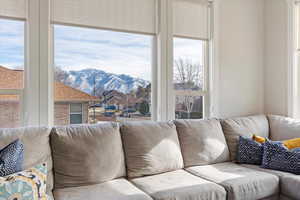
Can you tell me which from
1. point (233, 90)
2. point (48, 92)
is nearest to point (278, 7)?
point (233, 90)

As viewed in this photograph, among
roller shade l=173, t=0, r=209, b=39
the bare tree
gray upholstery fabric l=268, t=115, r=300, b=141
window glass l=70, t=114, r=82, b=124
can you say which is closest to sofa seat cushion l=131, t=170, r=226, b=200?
window glass l=70, t=114, r=82, b=124

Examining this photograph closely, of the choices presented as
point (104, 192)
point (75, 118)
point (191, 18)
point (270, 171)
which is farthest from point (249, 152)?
point (75, 118)

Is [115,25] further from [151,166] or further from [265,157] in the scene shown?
[265,157]

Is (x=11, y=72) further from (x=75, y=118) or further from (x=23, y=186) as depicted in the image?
(x=23, y=186)

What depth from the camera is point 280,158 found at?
2.38 meters

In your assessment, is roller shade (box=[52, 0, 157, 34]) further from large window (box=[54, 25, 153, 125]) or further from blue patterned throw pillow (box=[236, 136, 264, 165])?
blue patterned throw pillow (box=[236, 136, 264, 165])

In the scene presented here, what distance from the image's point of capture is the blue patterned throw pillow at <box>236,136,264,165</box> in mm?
2572

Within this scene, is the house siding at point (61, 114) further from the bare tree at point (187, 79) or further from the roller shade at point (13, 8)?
the bare tree at point (187, 79)

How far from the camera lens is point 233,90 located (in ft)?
11.0

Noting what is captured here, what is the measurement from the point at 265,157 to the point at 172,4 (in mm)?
1845

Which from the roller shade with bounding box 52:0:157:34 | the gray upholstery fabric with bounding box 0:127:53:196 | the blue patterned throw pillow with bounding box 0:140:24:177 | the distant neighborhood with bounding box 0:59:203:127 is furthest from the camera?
the roller shade with bounding box 52:0:157:34

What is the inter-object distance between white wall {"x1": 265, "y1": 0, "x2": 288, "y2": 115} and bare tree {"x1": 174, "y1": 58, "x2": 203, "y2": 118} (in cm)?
106

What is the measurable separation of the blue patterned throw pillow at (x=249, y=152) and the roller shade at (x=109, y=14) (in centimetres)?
149

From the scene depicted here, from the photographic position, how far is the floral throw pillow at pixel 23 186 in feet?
4.83
